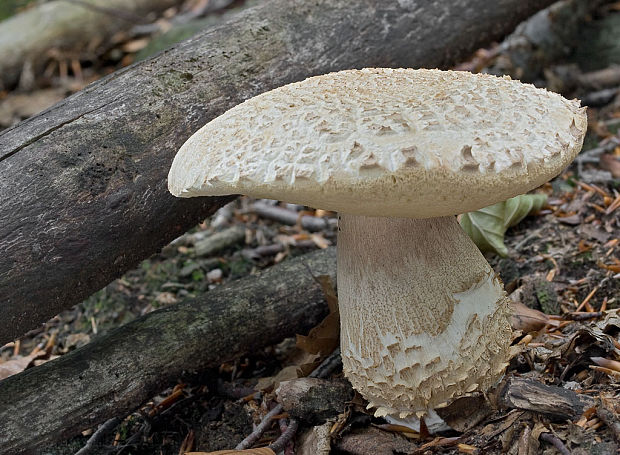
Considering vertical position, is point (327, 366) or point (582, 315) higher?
point (327, 366)

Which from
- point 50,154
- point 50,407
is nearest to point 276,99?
point 50,154

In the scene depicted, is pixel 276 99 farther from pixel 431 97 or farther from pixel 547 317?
pixel 547 317

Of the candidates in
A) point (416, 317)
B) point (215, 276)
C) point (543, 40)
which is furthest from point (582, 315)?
point (543, 40)

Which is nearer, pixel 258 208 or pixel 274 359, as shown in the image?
pixel 274 359

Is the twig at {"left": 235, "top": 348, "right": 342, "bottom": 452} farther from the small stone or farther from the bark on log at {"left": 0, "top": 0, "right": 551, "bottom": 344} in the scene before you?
the small stone

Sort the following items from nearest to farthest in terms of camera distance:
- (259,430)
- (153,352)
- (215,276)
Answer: (259,430)
(153,352)
(215,276)

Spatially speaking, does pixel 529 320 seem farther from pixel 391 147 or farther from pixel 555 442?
pixel 391 147

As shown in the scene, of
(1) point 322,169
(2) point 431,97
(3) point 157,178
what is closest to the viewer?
(1) point 322,169
